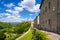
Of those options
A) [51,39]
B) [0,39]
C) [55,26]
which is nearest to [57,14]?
[55,26]

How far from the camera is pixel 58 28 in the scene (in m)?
22.8

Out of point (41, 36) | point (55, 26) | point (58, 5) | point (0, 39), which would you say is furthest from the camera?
point (0, 39)

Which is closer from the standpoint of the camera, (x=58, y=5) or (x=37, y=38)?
(x=37, y=38)

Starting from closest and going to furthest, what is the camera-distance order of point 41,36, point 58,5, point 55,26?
1. point 41,36
2. point 58,5
3. point 55,26

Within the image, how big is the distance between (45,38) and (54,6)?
9364 millimetres

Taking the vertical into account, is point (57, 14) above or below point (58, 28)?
above

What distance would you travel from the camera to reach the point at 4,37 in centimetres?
5331

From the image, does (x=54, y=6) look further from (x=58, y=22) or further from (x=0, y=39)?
(x=0, y=39)

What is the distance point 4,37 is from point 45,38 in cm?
3867

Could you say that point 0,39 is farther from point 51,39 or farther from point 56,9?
point 51,39

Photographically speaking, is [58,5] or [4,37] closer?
[58,5]

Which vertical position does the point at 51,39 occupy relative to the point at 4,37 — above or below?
above

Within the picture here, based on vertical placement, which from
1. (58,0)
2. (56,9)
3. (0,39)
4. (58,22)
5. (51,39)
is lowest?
(0,39)

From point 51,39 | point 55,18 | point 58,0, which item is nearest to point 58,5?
point 58,0
